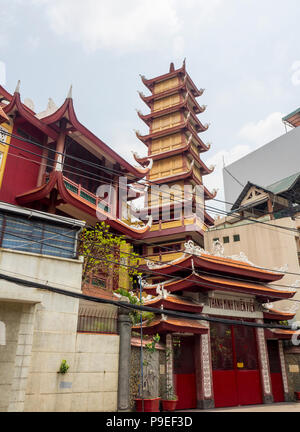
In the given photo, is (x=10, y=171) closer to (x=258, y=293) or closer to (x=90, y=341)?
(x=90, y=341)

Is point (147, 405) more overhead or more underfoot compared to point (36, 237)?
more underfoot

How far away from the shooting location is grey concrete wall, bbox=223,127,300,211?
4353 cm

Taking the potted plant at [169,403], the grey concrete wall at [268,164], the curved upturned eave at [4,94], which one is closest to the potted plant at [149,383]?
the potted plant at [169,403]

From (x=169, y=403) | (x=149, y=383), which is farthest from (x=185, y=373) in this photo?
(x=149, y=383)

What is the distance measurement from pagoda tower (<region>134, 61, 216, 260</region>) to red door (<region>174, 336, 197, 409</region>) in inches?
538

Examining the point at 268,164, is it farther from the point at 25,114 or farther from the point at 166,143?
the point at 25,114

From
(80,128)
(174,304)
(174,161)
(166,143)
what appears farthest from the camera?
(166,143)

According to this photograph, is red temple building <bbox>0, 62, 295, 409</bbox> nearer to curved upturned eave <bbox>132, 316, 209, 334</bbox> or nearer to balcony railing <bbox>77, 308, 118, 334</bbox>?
curved upturned eave <bbox>132, 316, 209, 334</bbox>

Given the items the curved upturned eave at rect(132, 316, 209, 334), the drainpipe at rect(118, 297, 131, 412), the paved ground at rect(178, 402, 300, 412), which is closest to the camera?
the drainpipe at rect(118, 297, 131, 412)

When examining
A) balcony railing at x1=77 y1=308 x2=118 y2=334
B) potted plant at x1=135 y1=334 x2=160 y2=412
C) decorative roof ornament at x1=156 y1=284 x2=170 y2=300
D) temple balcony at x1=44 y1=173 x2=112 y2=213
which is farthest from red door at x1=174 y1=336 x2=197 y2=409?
temple balcony at x1=44 y1=173 x2=112 y2=213

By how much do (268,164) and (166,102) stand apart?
17323 mm

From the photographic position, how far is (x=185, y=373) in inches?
545

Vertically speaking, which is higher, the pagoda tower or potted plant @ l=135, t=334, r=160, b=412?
the pagoda tower
